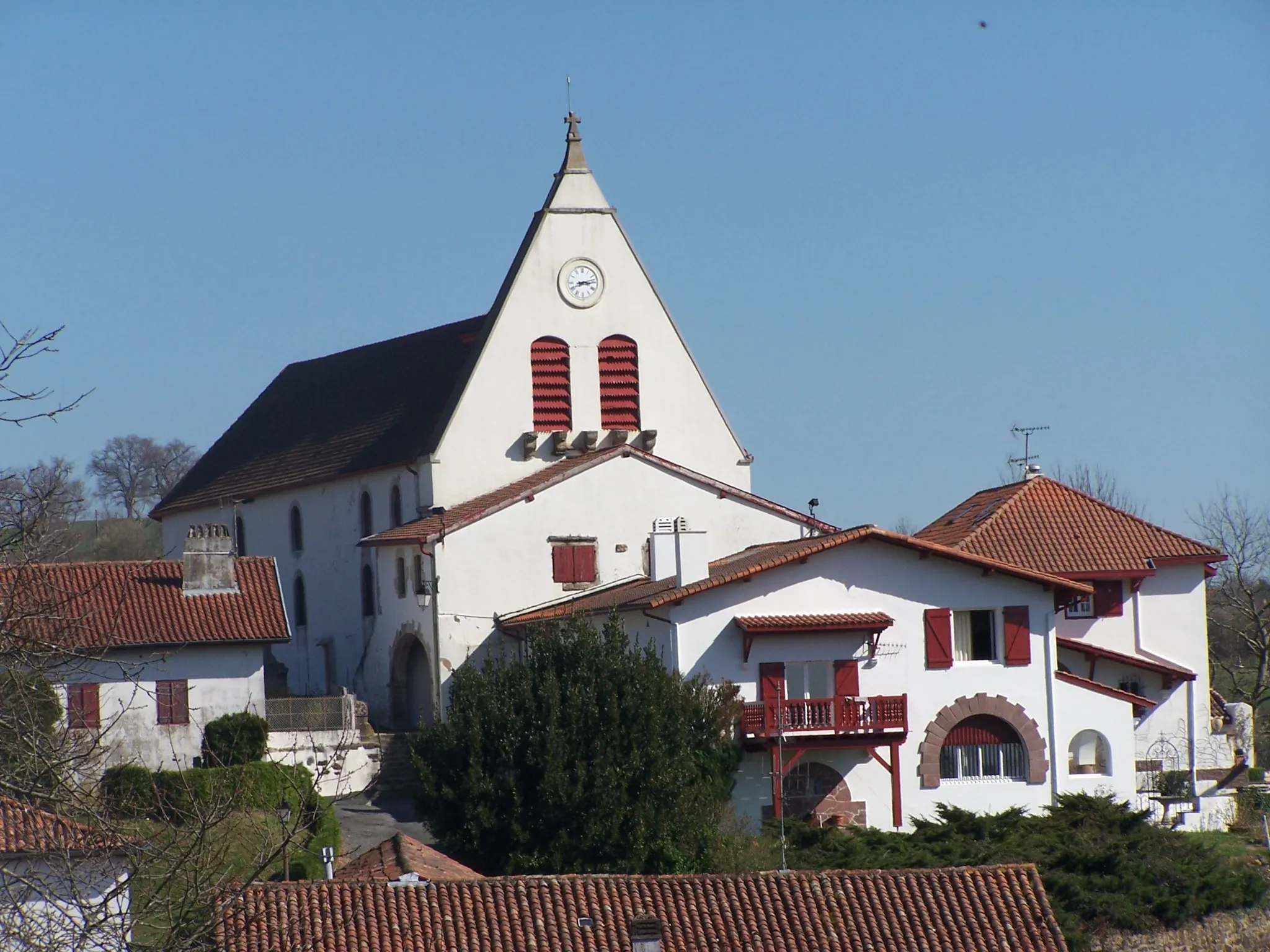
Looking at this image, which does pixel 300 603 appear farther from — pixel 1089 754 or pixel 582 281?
pixel 1089 754

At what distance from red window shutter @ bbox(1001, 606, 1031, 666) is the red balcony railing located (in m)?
3.04

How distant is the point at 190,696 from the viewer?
41.5m

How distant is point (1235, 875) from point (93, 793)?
76.1 feet

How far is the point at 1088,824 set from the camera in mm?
36562


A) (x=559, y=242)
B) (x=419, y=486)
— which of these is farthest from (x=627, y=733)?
(x=559, y=242)

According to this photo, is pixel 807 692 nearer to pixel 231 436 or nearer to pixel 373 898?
pixel 373 898

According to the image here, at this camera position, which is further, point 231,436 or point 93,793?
point 231,436

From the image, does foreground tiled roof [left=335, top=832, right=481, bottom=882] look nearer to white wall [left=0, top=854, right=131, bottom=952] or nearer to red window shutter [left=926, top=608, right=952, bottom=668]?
white wall [left=0, top=854, right=131, bottom=952]

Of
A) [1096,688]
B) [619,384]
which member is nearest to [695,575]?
[1096,688]

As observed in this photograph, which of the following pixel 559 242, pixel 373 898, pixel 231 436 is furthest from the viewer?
pixel 231 436

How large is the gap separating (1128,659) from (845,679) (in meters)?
9.20

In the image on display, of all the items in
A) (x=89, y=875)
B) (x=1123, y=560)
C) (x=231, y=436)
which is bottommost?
(x=89, y=875)

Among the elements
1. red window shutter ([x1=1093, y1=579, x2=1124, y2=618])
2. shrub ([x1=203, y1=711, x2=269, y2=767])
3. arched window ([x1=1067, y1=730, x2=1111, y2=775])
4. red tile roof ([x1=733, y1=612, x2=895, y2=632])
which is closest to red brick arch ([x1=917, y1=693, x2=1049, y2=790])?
arched window ([x1=1067, y1=730, x2=1111, y2=775])

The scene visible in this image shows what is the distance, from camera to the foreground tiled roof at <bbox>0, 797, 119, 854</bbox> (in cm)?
1683
